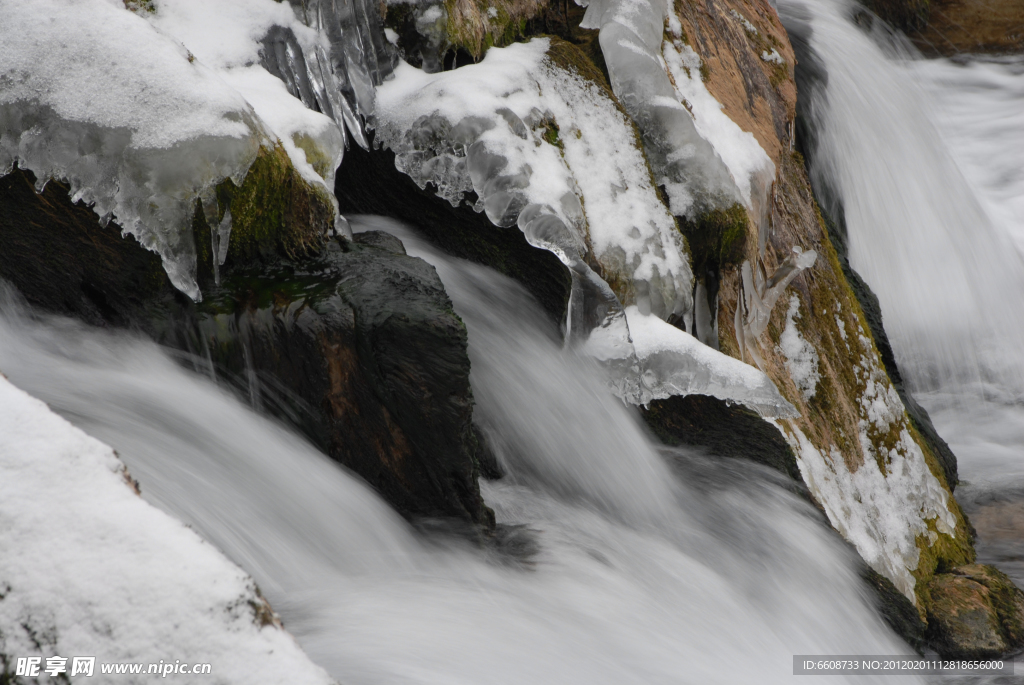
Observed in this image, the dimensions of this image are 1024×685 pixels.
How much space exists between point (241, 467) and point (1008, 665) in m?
2.84

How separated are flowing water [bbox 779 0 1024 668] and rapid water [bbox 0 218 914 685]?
279cm

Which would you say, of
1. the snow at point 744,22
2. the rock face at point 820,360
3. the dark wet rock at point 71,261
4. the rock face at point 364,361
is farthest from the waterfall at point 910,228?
the dark wet rock at point 71,261

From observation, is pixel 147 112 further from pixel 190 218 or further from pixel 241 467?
pixel 241 467

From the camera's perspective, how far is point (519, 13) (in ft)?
10.7

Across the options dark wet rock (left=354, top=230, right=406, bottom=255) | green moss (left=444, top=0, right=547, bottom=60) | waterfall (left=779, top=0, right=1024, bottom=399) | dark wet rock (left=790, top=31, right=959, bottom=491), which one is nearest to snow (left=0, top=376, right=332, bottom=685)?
dark wet rock (left=354, top=230, right=406, bottom=255)

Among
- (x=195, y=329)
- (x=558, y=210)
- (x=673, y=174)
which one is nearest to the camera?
(x=195, y=329)

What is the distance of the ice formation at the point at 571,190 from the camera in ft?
8.29

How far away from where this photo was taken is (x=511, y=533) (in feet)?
7.41

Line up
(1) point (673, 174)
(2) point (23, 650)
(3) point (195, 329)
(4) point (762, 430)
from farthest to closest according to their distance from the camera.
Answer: (1) point (673, 174)
(4) point (762, 430)
(3) point (195, 329)
(2) point (23, 650)

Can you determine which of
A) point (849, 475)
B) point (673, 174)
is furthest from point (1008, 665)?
point (673, 174)

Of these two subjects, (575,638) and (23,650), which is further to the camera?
(575,638)

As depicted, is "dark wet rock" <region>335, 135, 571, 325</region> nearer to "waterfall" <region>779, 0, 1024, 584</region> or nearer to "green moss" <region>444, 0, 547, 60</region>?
"green moss" <region>444, 0, 547, 60</region>

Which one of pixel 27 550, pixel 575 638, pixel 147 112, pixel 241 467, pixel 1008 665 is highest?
pixel 147 112

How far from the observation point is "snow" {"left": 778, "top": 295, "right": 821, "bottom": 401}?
11.0 feet
